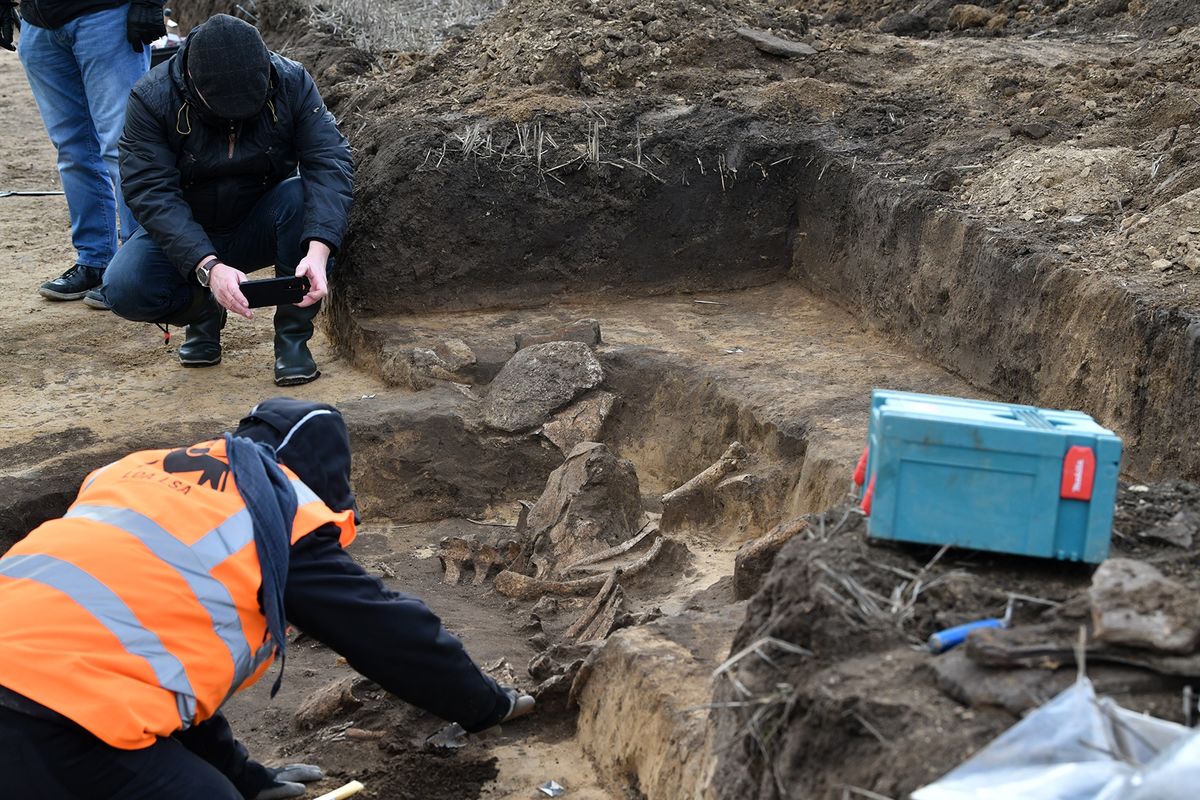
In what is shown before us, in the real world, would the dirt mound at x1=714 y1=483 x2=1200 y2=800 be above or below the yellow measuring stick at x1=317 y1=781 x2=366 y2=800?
above

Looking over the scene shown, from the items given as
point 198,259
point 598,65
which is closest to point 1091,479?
point 198,259

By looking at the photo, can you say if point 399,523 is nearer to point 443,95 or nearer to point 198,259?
point 198,259

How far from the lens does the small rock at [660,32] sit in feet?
21.2

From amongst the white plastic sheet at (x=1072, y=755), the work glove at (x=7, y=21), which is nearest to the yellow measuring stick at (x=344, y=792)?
the white plastic sheet at (x=1072, y=755)

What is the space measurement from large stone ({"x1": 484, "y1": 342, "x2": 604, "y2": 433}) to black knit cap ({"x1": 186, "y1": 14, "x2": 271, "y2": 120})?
144 centimetres

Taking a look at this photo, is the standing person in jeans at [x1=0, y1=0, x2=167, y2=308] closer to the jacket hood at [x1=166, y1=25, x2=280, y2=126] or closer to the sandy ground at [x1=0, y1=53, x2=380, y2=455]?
the sandy ground at [x1=0, y1=53, x2=380, y2=455]

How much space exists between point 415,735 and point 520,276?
2911 millimetres

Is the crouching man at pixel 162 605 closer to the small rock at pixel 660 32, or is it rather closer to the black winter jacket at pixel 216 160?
the black winter jacket at pixel 216 160

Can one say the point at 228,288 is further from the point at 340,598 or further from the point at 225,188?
the point at 340,598

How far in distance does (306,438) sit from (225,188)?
266 centimetres

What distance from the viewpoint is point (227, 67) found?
4.71 meters

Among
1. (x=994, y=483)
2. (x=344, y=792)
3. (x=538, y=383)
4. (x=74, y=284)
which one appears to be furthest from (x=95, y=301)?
(x=994, y=483)

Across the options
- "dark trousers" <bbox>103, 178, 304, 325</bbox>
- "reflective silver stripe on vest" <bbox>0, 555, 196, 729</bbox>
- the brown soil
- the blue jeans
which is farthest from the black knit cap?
"reflective silver stripe on vest" <bbox>0, 555, 196, 729</bbox>

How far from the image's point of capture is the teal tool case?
2.25 m
